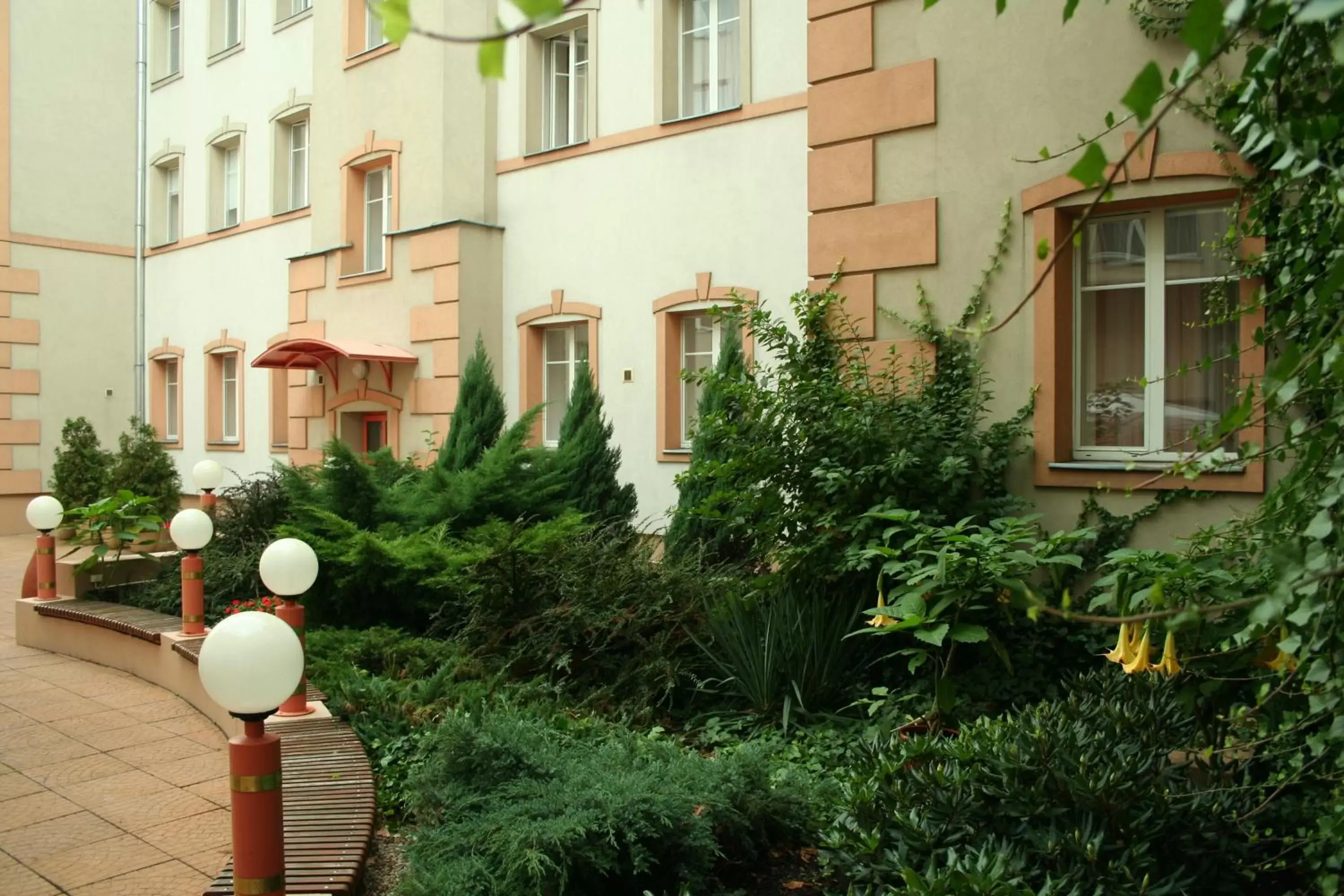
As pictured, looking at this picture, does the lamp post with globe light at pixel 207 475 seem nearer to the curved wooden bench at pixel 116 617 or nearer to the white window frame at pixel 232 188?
the curved wooden bench at pixel 116 617

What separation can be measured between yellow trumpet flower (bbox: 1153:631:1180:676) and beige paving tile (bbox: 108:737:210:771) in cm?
485

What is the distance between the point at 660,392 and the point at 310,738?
698cm

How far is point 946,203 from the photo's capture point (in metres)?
7.78

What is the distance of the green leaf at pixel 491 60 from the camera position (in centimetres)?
154

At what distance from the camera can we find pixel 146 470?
1573 centimetres

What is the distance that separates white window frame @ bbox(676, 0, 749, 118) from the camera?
38.1ft

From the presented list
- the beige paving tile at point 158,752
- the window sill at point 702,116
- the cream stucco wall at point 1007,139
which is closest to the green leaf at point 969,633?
the cream stucco wall at point 1007,139

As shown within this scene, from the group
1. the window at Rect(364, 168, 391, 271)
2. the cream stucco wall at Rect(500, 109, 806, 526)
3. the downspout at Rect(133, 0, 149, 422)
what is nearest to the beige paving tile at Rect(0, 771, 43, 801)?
the cream stucco wall at Rect(500, 109, 806, 526)

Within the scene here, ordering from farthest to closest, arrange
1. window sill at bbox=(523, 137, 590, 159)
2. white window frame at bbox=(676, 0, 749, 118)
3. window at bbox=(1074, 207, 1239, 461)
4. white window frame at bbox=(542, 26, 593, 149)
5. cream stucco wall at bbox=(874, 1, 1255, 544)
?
white window frame at bbox=(542, 26, 593, 149)
window sill at bbox=(523, 137, 590, 159)
white window frame at bbox=(676, 0, 749, 118)
window at bbox=(1074, 207, 1239, 461)
cream stucco wall at bbox=(874, 1, 1255, 544)

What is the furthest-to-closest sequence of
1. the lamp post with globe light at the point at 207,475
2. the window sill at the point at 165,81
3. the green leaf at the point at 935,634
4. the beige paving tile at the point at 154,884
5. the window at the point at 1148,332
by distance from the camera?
the window sill at the point at 165,81 → the lamp post with globe light at the point at 207,475 → the window at the point at 1148,332 → the green leaf at the point at 935,634 → the beige paving tile at the point at 154,884

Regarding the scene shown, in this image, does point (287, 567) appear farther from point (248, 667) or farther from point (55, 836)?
point (248, 667)

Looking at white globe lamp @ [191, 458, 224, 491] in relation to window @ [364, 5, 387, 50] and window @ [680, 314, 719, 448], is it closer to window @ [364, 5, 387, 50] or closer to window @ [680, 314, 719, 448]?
window @ [680, 314, 719, 448]

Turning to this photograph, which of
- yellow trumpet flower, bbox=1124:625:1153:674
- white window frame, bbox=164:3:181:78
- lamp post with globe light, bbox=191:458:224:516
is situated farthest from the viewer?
white window frame, bbox=164:3:181:78

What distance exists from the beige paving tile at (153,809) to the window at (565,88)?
9.35 m
